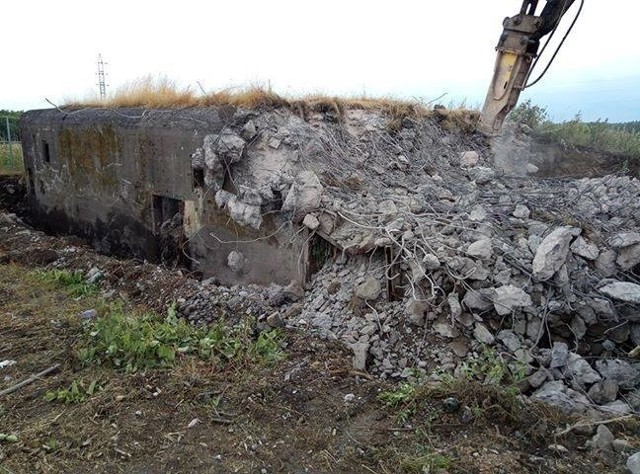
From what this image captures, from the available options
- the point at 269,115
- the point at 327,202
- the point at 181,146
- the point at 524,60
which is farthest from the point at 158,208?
the point at 524,60

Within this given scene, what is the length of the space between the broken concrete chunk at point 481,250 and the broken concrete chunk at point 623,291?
90cm

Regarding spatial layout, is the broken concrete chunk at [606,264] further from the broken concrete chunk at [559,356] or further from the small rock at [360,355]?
the small rock at [360,355]

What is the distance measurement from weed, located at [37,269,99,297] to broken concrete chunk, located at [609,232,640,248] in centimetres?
541

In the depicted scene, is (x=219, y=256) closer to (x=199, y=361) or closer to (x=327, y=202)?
(x=327, y=202)

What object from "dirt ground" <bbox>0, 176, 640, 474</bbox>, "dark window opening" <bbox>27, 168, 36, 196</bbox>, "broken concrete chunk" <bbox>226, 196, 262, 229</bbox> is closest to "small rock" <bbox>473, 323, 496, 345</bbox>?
"dirt ground" <bbox>0, 176, 640, 474</bbox>

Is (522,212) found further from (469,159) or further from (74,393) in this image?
(74,393)

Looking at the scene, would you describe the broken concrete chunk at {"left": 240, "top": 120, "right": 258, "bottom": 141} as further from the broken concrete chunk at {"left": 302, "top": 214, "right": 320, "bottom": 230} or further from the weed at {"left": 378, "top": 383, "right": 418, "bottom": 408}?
the weed at {"left": 378, "top": 383, "right": 418, "bottom": 408}

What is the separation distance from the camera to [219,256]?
18.3 feet

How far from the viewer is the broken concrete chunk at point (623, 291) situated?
3.66 meters

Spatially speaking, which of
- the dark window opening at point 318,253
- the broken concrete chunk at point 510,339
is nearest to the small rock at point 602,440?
the broken concrete chunk at point 510,339

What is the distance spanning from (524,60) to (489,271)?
14.0ft

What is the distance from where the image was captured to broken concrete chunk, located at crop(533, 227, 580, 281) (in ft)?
12.3

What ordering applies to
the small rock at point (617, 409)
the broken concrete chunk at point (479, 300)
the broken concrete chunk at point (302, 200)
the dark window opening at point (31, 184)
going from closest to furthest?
1. the small rock at point (617, 409)
2. the broken concrete chunk at point (479, 300)
3. the broken concrete chunk at point (302, 200)
4. the dark window opening at point (31, 184)

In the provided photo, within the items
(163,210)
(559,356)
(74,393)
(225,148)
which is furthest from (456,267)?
(163,210)
